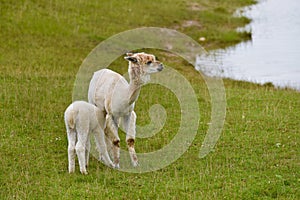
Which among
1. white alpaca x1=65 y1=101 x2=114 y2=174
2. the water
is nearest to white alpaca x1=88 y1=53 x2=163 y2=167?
white alpaca x1=65 y1=101 x2=114 y2=174

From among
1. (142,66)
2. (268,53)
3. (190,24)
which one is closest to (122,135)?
(142,66)

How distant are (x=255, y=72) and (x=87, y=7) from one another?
930cm

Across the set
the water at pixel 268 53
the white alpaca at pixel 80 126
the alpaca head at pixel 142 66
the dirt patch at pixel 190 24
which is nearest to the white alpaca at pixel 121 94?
the alpaca head at pixel 142 66

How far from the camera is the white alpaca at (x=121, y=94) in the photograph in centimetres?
1023

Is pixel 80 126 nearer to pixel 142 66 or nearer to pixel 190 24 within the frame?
pixel 142 66

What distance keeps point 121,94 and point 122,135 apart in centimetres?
311

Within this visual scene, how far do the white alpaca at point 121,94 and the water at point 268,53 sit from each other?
10.4m

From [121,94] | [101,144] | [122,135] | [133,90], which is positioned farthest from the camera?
[122,135]

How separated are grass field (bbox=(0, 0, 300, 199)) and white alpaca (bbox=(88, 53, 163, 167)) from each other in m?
0.67

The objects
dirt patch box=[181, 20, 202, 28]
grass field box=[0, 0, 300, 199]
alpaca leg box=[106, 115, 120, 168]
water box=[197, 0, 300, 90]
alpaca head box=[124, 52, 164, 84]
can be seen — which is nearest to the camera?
grass field box=[0, 0, 300, 199]

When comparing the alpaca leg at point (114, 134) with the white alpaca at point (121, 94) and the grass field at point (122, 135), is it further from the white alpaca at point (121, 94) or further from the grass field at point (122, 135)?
the grass field at point (122, 135)

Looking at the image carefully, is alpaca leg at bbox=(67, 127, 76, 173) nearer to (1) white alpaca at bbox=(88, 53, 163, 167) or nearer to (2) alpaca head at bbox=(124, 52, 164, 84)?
(1) white alpaca at bbox=(88, 53, 163, 167)

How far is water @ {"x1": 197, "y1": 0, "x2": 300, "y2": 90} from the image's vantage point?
23.4m

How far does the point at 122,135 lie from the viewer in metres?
13.6
